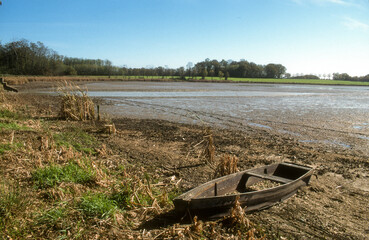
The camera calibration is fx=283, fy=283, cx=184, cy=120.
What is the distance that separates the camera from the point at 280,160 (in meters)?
8.08

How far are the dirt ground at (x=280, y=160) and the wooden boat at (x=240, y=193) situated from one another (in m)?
0.22

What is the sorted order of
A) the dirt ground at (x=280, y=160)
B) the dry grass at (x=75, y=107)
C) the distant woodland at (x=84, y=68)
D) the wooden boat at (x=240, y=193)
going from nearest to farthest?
1. the wooden boat at (x=240, y=193)
2. the dirt ground at (x=280, y=160)
3. the dry grass at (x=75, y=107)
4. the distant woodland at (x=84, y=68)

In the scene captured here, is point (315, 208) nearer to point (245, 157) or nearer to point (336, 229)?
point (336, 229)

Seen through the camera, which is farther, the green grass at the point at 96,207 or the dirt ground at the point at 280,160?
the dirt ground at the point at 280,160

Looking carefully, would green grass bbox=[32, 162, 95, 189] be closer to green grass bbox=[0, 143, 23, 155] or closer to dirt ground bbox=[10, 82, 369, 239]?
dirt ground bbox=[10, 82, 369, 239]

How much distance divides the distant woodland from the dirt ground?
Result: 2867 inches

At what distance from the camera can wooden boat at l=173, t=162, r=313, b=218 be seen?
4.30 meters

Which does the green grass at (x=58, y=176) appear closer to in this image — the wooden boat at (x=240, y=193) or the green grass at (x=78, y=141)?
the green grass at (x=78, y=141)

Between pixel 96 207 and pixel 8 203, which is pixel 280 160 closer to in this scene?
pixel 96 207

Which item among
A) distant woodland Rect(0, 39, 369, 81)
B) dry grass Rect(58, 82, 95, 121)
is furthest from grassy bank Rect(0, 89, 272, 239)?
distant woodland Rect(0, 39, 369, 81)

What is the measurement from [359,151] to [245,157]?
4075 millimetres

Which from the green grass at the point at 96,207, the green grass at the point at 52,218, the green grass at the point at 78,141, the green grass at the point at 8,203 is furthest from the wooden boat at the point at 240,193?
the green grass at the point at 78,141

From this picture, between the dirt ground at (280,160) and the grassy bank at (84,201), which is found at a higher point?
the grassy bank at (84,201)

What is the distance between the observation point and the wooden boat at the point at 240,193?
4.30 metres
